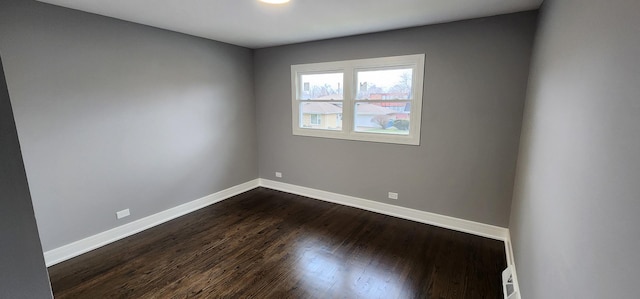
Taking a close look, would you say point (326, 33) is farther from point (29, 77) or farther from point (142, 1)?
point (29, 77)

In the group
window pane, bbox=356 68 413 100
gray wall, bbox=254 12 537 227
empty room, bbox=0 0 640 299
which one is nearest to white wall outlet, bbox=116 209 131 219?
empty room, bbox=0 0 640 299

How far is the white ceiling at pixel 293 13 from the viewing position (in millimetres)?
2467

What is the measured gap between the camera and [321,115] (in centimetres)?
427

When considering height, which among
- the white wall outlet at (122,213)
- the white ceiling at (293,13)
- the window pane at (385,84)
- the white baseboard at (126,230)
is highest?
the white ceiling at (293,13)

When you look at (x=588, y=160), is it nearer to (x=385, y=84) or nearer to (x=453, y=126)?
(x=453, y=126)

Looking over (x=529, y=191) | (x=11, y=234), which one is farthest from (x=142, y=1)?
(x=529, y=191)

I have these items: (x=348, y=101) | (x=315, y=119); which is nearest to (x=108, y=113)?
(x=315, y=119)

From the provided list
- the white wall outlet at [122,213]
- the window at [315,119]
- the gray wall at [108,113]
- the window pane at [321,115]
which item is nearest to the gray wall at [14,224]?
the gray wall at [108,113]

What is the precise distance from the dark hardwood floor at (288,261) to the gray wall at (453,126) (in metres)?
0.46

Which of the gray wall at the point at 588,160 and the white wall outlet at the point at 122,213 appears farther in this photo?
the white wall outlet at the point at 122,213

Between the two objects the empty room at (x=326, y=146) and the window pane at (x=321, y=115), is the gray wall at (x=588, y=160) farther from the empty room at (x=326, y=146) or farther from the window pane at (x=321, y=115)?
the window pane at (x=321, y=115)

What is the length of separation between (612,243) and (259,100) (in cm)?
458

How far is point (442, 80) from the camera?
3.20m

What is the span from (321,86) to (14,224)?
12.3 feet
